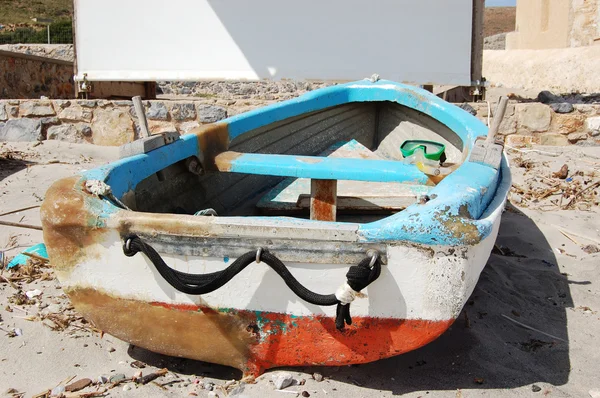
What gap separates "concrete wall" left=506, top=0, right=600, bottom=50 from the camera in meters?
13.2

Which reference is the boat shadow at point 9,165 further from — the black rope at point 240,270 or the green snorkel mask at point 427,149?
the black rope at point 240,270

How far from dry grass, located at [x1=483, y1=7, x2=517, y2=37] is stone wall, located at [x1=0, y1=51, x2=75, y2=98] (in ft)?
92.6

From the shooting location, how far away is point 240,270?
5.70 ft

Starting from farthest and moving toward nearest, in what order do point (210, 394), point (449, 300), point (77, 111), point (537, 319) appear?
point (77, 111) → point (537, 319) → point (210, 394) → point (449, 300)

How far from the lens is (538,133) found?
602 cm

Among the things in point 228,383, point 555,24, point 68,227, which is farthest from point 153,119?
point 555,24

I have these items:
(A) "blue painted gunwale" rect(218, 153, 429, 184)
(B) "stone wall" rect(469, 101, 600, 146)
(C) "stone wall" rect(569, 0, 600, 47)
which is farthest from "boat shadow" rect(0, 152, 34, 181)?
(C) "stone wall" rect(569, 0, 600, 47)

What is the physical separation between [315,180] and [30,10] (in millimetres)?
40035

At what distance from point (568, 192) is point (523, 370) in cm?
290

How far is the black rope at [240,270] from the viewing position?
66.0 inches

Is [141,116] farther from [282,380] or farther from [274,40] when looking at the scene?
[274,40]

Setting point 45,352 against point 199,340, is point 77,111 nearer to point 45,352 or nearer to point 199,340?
point 45,352

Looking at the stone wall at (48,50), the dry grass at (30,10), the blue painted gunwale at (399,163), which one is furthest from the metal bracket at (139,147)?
the dry grass at (30,10)

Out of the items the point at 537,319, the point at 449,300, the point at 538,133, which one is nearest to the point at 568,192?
the point at 538,133
